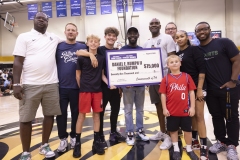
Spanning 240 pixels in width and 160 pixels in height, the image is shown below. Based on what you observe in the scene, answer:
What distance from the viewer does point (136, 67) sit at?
2941mm

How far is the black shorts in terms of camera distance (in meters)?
2.47

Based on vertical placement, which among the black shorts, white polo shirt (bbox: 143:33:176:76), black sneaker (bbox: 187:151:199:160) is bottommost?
black sneaker (bbox: 187:151:199:160)

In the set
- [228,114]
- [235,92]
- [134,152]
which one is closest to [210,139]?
[228,114]

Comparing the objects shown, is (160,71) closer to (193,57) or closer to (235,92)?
(193,57)

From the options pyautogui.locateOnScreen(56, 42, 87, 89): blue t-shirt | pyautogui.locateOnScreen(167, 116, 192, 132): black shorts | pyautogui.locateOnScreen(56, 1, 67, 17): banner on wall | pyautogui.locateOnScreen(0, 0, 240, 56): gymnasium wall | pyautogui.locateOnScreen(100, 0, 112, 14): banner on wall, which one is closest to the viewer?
pyautogui.locateOnScreen(167, 116, 192, 132): black shorts

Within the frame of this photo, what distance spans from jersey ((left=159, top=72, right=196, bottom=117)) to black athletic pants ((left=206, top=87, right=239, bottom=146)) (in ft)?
1.35

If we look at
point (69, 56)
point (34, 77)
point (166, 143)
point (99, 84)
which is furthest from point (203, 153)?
point (34, 77)

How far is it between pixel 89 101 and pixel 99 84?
28cm

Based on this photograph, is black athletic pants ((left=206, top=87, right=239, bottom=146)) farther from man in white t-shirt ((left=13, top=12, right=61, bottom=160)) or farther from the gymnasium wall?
the gymnasium wall

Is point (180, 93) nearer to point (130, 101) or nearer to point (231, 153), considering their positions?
point (130, 101)

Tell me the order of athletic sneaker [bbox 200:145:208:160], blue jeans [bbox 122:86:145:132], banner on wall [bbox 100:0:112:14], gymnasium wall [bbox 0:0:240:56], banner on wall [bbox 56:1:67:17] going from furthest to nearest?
gymnasium wall [bbox 0:0:240:56], banner on wall [bbox 56:1:67:17], banner on wall [bbox 100:0:112:14], blue jeans [bbox 122:86:145:132], athletic sneaker [bbox 200:145:208:160]

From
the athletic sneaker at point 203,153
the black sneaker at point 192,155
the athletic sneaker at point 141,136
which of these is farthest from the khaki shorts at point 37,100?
the athletic sneaker at point 203,153

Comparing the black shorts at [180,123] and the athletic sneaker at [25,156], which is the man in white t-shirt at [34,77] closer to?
the athletic sneaker at [25,156]

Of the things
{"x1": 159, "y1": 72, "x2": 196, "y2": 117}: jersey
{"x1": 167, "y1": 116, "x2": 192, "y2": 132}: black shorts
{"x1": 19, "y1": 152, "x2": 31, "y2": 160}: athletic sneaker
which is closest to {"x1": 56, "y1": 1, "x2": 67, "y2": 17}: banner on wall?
{"x1": 19, "y1": 152, "x2": 31, "y2": 160}: athletic sneaker
